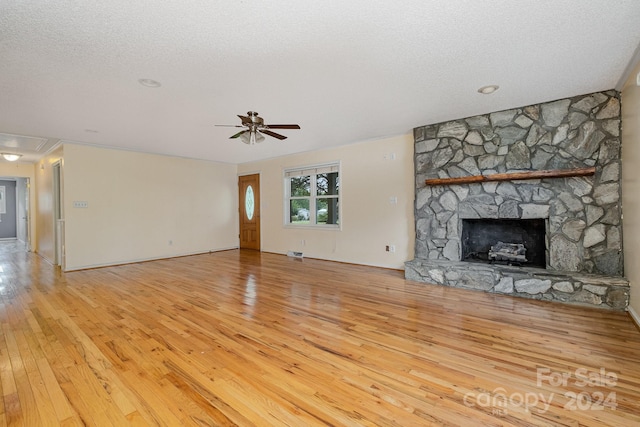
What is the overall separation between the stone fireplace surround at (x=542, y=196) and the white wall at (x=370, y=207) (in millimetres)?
499

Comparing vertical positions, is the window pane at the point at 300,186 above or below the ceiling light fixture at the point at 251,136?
below

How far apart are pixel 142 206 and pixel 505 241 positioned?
274 inches

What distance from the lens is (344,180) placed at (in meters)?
5.86

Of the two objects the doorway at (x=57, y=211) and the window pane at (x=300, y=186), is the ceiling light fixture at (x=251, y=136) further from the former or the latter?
the doorway at (x=57, y=211)

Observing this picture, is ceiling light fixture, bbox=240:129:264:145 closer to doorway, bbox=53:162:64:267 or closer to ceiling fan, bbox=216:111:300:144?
ceiling fan, bbox=216:111:300:144

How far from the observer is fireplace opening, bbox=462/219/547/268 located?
3.97 meters

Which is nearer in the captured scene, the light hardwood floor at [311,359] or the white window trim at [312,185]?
the light hardwood floor at [311,359]

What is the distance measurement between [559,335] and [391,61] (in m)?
2.84

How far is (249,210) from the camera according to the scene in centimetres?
800

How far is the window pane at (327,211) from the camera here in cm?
620

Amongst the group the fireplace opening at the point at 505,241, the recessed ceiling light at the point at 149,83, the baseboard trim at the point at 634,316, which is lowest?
the baseboard trim at the point at 634,316

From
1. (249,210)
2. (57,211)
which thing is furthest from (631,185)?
(57,211)

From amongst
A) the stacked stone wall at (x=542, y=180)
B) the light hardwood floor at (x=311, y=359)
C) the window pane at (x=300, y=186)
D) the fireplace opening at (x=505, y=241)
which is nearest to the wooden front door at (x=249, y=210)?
the window pane at (x=300, y=186)

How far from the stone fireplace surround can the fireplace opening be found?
18cm
